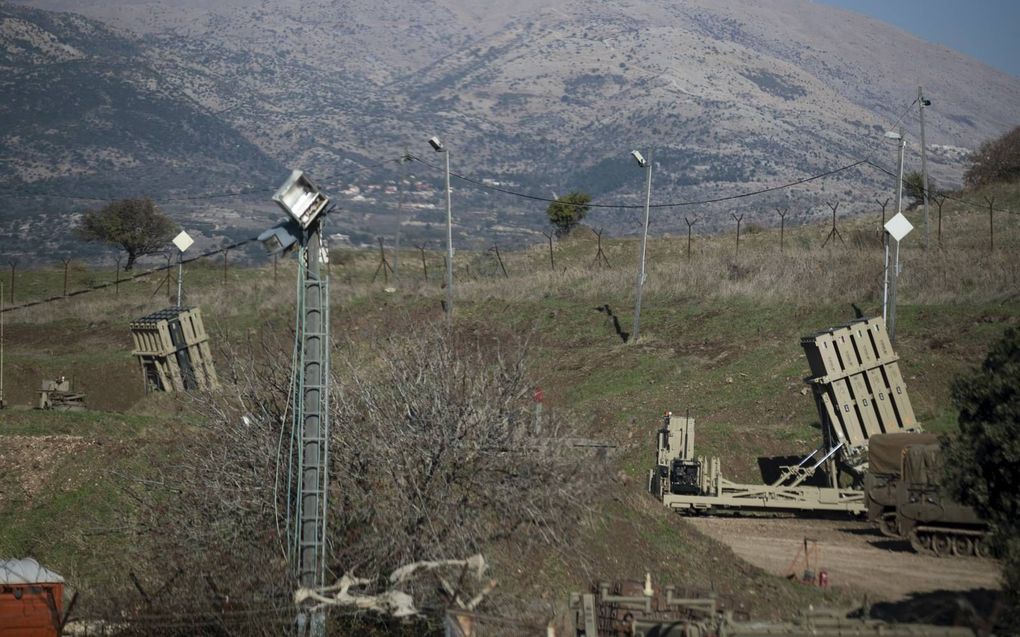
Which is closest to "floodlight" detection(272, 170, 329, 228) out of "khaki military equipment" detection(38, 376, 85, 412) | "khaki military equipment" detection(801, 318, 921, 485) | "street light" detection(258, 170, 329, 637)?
"street light" detection(258, 170, 329, 637)

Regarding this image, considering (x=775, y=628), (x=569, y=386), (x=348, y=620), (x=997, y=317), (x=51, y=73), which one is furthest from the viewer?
(x=51, y=73)

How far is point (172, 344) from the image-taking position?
35.5 m

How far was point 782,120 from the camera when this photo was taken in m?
200

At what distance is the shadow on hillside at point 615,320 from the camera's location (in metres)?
42.3

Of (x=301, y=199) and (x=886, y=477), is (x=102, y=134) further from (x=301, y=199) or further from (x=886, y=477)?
(x=301, y=199)

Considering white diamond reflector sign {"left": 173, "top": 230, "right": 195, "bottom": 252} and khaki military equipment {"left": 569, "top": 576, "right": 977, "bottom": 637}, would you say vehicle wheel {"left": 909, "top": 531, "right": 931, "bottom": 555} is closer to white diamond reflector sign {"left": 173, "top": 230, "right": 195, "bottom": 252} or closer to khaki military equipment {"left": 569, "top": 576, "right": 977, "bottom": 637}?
khaki military equipment {"left": 569, "top": 576, "right": 977, "bottom": 637}

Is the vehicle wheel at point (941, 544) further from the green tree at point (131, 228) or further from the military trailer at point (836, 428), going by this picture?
the green tree at point (131, 228)

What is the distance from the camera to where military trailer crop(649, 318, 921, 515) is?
24578 mm

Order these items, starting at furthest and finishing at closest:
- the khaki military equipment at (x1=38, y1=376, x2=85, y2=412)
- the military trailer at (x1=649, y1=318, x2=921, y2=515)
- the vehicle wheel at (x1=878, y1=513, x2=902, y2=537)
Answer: the khaki military equipment at (x1=38, y1=376, x2=85, y2=412), the military trailer at (x1=649, y1=318, x2=921, y2=515), the vehicle wheel at (x1=878, y1=513, x2=902, y2=537)

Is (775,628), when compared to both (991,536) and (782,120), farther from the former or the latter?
(782,120)

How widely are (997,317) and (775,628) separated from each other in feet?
84.2

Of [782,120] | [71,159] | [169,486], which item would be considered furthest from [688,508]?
[782,120]

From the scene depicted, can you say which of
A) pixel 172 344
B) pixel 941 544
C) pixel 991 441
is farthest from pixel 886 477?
pixel 172 344

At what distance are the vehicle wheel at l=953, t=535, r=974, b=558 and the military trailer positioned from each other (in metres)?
3.18
